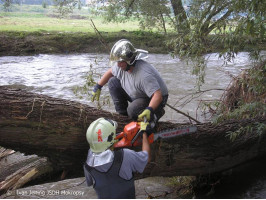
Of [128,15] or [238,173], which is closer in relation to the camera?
[238,173]

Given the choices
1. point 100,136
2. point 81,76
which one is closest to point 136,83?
point 100,136

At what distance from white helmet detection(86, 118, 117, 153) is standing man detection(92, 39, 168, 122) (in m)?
0.54

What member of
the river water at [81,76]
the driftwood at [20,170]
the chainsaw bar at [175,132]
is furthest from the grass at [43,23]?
the chainsaw bar at [175,132]

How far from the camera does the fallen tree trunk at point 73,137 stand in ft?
9.38

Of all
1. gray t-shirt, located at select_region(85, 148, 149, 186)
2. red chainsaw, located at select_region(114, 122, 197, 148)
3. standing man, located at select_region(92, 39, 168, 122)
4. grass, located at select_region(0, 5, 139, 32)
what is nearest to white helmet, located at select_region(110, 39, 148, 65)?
standing man, located at select_region(92, 39, 168, 122)

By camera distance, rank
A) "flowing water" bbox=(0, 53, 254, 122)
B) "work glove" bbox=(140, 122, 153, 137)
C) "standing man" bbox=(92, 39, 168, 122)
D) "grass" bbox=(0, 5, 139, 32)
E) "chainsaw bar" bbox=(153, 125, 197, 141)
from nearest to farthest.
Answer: "work glove" bbox=(140, 122, 153, 137)
"standing man" bbox=(92, 39, 168, 122)
"chainsaw bar" bbox=(153, 125, 197, 141)
"flowing water" bbox=(0, 53, 254, 122)
"grass" bbox=(0, 5, 139, 32)

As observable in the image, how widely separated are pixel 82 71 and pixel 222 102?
20.1ft

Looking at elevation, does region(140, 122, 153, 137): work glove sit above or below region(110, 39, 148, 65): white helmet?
below

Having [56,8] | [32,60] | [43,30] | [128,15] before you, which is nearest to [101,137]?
[32,60]

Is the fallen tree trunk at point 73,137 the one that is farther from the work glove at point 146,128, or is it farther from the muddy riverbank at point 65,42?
the muddy riverbank at point 65,42

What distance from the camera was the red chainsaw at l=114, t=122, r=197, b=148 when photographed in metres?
2.68

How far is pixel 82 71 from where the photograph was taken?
413 inches

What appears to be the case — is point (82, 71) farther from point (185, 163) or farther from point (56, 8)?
point (185, 163)

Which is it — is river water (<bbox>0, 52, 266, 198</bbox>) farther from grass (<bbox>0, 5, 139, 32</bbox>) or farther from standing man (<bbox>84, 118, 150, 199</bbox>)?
standing man (<bbox>84, 118, 150, 199</bbox>)
